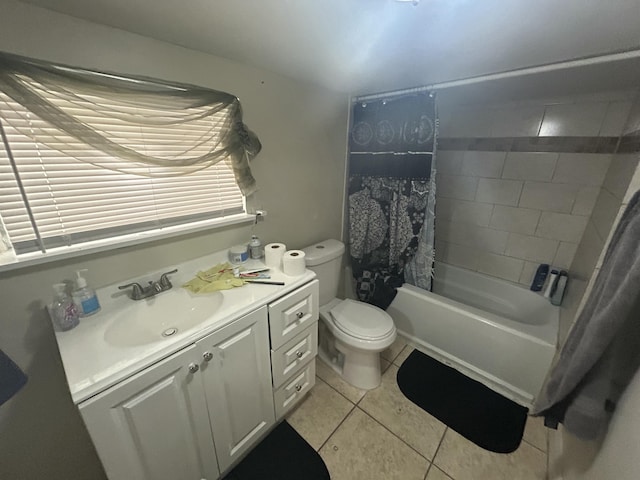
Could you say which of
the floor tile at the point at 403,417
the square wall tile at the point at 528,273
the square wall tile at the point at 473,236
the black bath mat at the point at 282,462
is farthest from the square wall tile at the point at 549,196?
the black bath mat at the point at 282,462

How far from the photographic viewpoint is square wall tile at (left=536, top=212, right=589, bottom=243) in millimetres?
1693

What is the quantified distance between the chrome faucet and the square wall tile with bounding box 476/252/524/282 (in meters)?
A: 2.31

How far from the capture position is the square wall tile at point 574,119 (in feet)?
5.05

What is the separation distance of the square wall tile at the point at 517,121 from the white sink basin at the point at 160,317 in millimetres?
2239

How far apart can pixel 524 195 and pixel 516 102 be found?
67 cm

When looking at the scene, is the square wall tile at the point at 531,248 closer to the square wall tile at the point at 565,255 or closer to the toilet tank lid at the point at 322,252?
the square wall tile at the point at 565,255

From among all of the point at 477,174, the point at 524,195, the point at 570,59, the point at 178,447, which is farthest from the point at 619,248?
the point at 178,447

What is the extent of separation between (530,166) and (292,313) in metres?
1.98

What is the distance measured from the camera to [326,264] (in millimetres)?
1705

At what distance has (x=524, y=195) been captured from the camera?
1.86 m

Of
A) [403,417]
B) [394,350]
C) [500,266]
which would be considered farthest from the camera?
[500,266]

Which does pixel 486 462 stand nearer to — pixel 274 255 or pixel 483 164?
pixel 274 255

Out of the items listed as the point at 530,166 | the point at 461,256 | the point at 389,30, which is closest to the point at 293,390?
the point at 389,30

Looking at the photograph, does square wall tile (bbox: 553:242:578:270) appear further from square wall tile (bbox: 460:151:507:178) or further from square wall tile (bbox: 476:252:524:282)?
square wall tile (bbox: 460:151:507:178)
